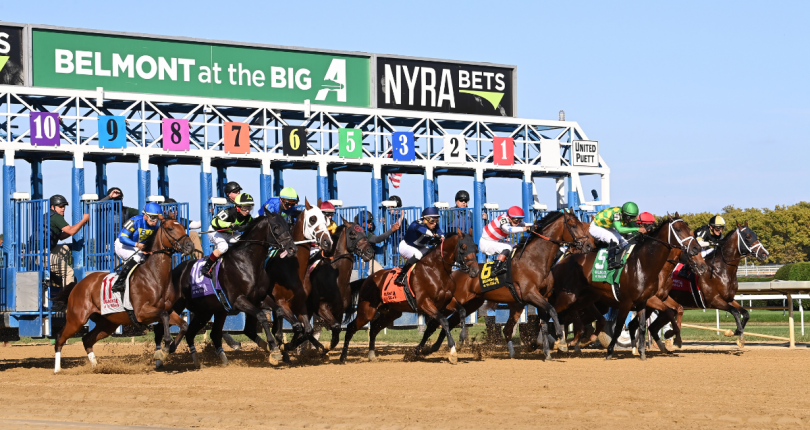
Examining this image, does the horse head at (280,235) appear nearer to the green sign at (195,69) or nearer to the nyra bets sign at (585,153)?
the green sign at (195,69)

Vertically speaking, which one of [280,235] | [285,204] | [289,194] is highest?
[289,194]

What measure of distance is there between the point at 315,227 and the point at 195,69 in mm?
8860

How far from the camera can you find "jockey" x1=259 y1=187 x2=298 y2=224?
1091 centimetres

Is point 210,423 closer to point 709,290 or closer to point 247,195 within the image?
point 247,195

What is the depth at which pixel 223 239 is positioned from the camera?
34.3 feet

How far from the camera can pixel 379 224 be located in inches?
599

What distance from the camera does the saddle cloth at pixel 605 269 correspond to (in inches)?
448

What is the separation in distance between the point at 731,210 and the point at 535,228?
2828 inches

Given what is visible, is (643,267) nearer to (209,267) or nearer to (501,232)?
(501,232)

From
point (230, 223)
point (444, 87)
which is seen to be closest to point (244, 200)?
point (230, 223)

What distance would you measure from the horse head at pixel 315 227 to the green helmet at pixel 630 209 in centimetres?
400

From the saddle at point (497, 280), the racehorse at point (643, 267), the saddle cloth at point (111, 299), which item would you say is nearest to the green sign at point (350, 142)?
the saddle at point (497, 280)

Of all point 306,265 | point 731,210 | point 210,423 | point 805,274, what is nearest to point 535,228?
point 306,265

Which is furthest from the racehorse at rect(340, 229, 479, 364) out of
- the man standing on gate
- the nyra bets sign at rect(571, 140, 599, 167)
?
the nyra bets sign at rect(571, 140, 599, 167)
